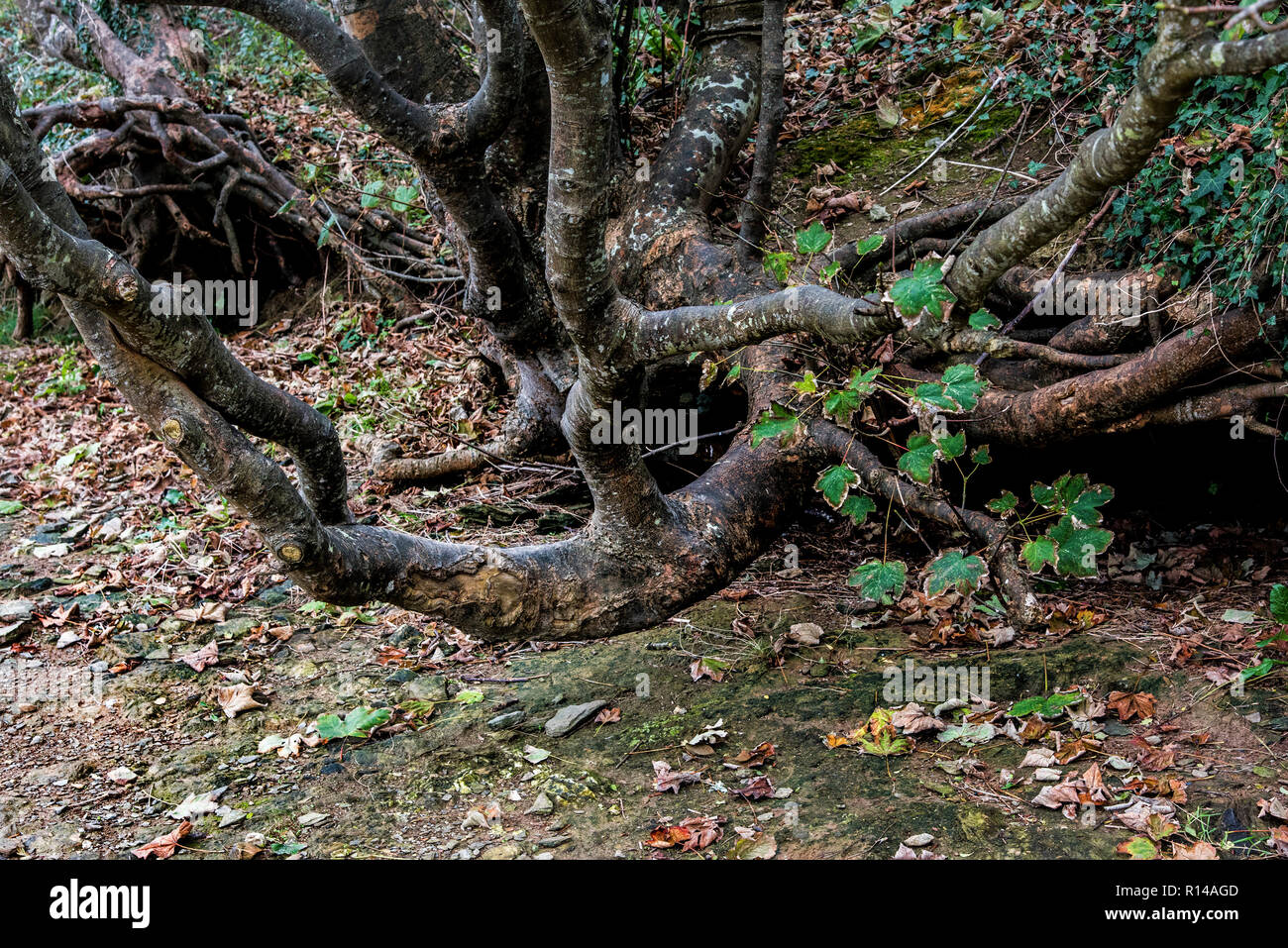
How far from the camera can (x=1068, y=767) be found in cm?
279

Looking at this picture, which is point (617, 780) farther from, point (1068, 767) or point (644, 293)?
point (644, 293)

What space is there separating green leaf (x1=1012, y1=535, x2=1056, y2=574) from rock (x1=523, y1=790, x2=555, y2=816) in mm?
1821

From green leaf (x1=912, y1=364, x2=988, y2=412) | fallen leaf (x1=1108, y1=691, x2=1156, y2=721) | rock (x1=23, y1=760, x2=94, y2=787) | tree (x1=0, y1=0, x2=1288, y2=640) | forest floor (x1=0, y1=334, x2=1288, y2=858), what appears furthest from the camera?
rock (x1=23, y1=760, x2=94, y2=787)

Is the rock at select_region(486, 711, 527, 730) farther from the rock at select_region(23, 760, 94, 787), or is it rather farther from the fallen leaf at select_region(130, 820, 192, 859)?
the rock at select_region(23, 760, 94, 787)

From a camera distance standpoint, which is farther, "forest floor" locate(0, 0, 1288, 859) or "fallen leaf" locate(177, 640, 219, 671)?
"fallen leaf" locate(177, 640, 219, 671)

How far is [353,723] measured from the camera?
11.2 ft

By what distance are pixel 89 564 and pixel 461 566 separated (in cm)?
261

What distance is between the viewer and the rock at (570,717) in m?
3.32

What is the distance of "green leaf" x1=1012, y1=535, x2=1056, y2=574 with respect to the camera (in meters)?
3.23

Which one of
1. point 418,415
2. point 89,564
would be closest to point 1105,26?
point 418,415

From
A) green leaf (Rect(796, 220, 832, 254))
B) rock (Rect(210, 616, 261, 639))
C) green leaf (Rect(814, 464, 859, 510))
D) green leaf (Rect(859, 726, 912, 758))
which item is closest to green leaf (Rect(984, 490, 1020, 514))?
green leaf (Rect(814, 464, 859, 510))

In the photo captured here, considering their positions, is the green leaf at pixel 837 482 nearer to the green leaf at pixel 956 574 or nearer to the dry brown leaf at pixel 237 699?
the green leaf at pixel 956 574

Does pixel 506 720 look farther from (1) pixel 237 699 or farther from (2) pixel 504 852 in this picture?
(1) pixel 237 699

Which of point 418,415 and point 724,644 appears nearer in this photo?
point 724,644
